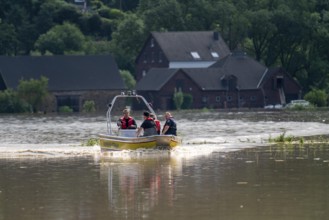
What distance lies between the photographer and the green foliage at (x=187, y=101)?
12150 cm

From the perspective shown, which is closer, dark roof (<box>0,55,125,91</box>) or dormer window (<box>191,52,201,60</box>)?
dark roof (<box>0,55,125,91</box>)

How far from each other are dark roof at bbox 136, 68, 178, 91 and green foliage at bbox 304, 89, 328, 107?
1488cm

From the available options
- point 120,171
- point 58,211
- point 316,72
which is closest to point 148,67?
point 316,72

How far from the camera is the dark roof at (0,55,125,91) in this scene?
399ft

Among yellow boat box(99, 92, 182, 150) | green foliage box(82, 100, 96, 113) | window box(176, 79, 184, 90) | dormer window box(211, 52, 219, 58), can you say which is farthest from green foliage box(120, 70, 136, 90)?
yellow boat box(99, 92, 182, 150)

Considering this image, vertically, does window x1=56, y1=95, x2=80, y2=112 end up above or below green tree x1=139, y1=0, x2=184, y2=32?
below

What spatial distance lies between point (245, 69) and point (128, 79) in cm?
1337

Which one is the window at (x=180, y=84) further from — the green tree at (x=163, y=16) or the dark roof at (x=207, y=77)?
the green tree at (x=163, y=16)

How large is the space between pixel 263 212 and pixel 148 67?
11058 cm

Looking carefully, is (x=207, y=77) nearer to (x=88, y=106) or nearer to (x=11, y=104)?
(x=88, y=106)

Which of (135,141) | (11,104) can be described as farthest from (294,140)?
(11,104)

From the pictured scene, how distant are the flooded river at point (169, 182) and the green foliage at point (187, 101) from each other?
72.8 metres

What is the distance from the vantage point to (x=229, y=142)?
49.6m

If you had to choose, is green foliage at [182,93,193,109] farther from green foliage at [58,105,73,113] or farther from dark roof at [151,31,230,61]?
dark roof at [151,31,230,61]
